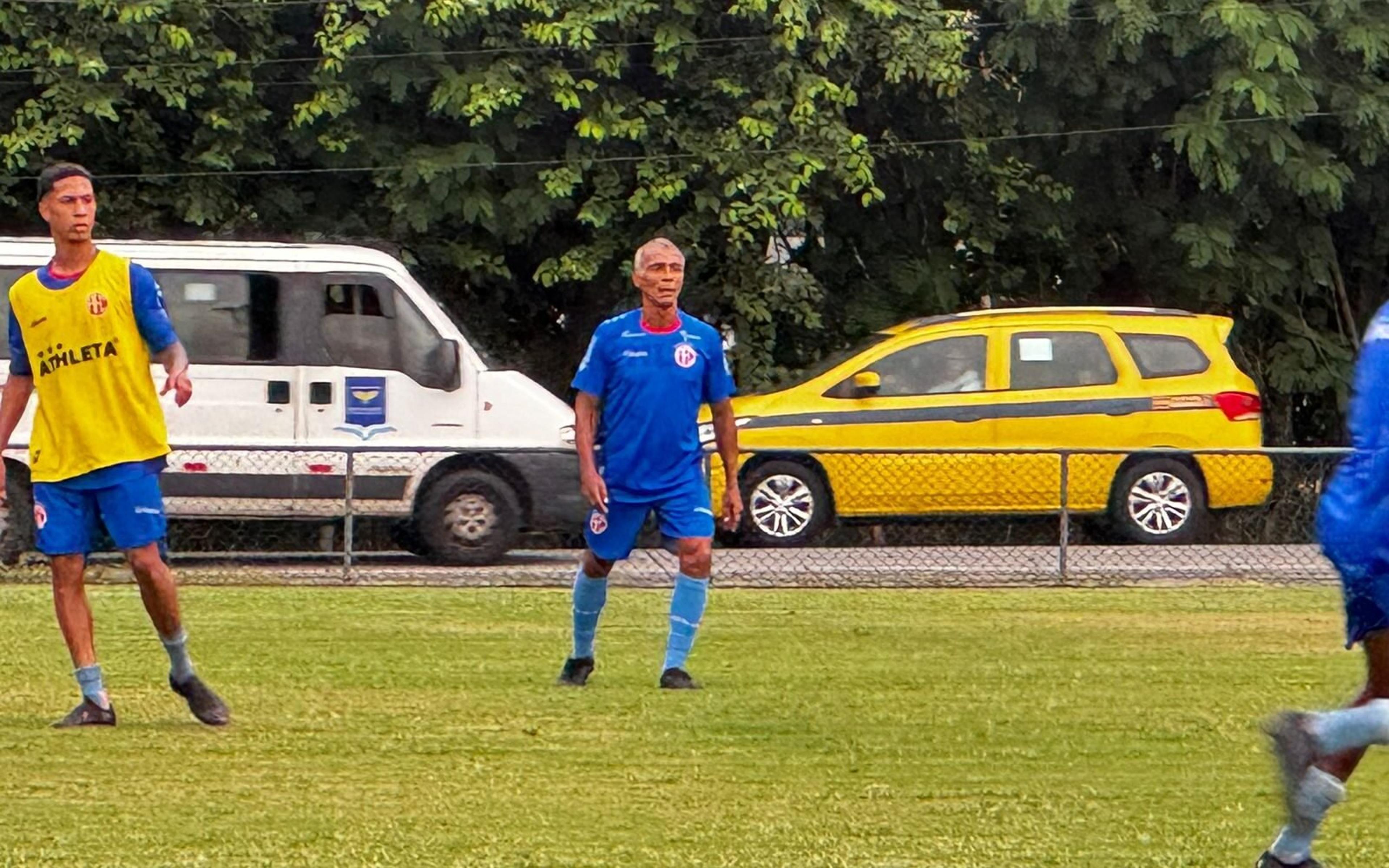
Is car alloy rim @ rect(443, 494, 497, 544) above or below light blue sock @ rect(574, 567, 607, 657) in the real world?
below

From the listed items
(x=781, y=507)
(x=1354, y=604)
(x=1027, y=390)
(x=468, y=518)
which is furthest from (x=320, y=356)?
(x=1354, y=604)

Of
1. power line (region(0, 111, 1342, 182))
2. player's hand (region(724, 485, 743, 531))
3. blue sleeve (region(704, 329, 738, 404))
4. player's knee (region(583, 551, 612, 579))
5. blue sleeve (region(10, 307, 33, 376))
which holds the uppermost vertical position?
power line (region(0, 111, 1342, 182))

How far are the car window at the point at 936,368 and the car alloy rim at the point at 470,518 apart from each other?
10.7ft

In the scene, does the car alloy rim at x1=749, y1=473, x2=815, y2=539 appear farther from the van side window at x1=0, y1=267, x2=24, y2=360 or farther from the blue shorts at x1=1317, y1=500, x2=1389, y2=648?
the blue shorts at x1=1317, y1=500, x2=1389, y2=648

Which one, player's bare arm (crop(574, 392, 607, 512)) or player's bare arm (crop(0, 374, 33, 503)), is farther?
player's bare arm (crop(574, 392, 607, 512))

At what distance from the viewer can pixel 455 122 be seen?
70.5ft

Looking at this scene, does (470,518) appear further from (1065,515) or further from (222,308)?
(1065,515)

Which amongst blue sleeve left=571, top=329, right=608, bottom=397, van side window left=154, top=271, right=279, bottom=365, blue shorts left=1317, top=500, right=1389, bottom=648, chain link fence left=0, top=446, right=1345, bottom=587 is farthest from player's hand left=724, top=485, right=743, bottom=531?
van side window left=154, top=271, right=279, bottom=365

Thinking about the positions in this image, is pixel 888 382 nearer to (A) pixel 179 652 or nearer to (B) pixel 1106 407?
(B) pixel 1106 407

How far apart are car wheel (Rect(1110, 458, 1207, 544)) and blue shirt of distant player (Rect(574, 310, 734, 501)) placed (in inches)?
292

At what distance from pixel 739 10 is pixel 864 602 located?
8298mm

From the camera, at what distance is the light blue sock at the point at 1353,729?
5.28 m

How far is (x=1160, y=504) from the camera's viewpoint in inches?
662

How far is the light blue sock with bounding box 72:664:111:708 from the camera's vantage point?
8000 mm
